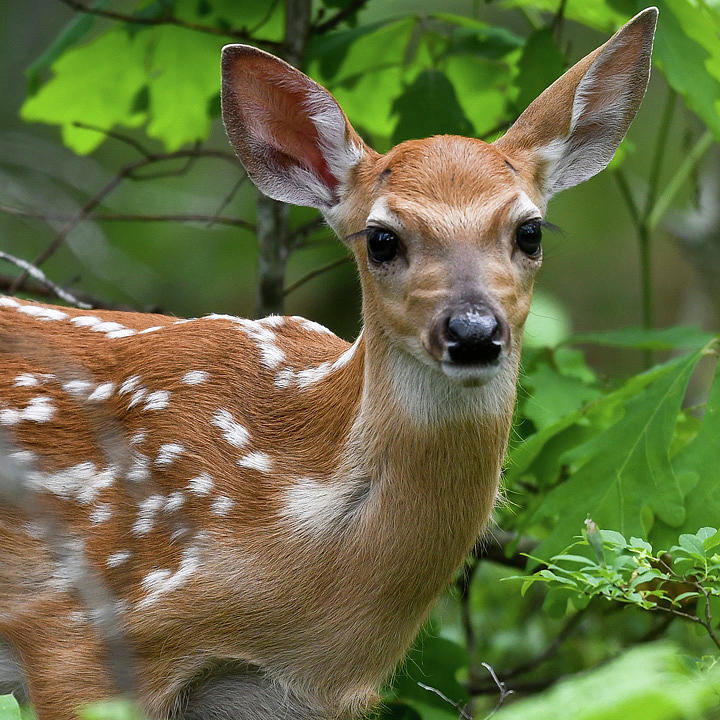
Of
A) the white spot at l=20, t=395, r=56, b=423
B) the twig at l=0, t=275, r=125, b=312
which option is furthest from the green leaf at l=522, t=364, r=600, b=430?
the twig at l=0, t=275, r=125, b=312

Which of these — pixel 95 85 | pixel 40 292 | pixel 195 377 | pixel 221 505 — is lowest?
pixel 40 292

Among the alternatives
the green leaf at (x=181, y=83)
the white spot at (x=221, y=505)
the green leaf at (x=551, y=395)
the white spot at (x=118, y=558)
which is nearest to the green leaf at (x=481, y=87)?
A: the green leaf at (x=181, y=83)

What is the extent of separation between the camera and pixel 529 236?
11.5 feet

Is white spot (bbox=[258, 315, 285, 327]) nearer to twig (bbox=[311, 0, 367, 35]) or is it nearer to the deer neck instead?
the deer neck

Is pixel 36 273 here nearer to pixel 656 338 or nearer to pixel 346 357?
pixel 346 357

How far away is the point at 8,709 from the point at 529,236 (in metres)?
1.96

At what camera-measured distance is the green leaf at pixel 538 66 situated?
5.03m

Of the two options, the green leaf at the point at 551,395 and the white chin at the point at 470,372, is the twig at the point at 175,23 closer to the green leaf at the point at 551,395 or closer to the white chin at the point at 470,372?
the green leaf at the point at 551,395

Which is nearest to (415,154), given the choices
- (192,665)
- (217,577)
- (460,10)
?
(217,577)

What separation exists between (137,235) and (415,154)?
6.23m

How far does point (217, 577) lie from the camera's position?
358cm

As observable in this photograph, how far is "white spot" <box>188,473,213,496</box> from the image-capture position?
148 inches

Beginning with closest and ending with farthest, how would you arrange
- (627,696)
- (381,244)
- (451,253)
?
1. (627,696)
2. (451,253)
3. (381,244)

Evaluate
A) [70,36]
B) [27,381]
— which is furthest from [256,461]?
[70,36]
